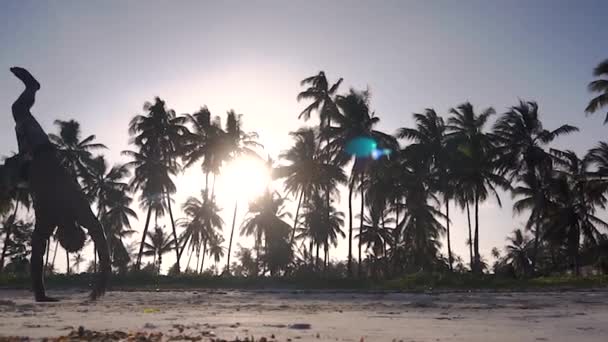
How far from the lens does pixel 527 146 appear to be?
36594mm

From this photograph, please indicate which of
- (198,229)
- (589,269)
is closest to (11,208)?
(198,229)

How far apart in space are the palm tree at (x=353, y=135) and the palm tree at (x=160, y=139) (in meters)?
13.1

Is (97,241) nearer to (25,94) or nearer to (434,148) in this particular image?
(25,94)

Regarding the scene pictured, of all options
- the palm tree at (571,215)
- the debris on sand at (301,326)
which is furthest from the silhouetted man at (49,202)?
the palm tree at (571,215)

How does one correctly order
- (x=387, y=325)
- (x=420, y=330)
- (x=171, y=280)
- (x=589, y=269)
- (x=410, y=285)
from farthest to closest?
(x=589, y=269), (x=171, y=280), (x=410, y=285), (x=387, y=325), (x=420, y=330)

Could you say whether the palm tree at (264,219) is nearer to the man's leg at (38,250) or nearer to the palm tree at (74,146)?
the palm tree at (74,146)

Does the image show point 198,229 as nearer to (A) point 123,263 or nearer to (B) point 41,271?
(A) point 123,263

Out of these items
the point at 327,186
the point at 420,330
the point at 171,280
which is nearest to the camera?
the point at 420,330

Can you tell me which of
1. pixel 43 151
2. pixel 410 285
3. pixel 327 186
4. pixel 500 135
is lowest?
pixel 410 285

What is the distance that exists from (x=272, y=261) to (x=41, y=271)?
105 ft

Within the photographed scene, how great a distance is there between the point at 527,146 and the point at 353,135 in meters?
12.4

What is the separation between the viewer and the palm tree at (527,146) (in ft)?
119

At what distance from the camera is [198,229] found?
153 ft

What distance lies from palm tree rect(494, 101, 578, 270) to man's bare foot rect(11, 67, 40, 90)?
102 feet
